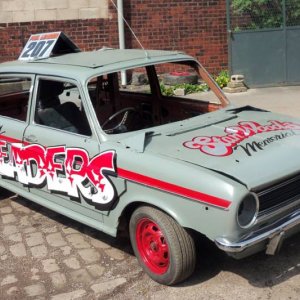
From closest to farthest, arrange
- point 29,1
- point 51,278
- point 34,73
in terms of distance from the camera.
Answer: point 51,278
point 34,73
point 29,1

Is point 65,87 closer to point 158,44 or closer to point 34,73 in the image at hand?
point 34,73

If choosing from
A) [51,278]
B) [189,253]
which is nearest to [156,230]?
[189,253]

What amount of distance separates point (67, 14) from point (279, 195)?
8750mm

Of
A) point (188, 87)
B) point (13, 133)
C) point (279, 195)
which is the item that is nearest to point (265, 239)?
point (279, 195)

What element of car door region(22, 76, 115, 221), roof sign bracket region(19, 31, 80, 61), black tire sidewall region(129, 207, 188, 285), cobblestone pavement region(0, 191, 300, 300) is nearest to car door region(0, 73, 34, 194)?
car door region(22, 76, 115, 221)

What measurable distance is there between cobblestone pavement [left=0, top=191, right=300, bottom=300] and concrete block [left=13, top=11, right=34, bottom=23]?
7.26m

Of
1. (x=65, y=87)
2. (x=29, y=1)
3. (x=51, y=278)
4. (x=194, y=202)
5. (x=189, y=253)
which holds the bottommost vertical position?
(x=51, y=278)

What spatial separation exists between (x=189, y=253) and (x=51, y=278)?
1.18 metres

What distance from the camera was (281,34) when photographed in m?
11.6

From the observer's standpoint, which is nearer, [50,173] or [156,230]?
[156,230]

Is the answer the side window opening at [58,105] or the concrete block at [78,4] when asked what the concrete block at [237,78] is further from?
the side window opening at [58,105]

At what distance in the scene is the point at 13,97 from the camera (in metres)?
5.73

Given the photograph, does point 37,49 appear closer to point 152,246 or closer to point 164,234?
point 152,246

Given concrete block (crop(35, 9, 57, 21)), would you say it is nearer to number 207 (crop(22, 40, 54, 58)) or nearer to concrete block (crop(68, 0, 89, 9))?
concrete block (crop(68, 0, 89, 9))
